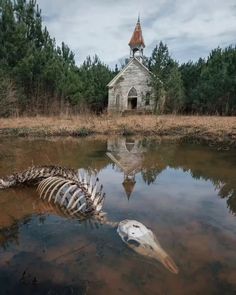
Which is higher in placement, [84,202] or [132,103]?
[132,103]

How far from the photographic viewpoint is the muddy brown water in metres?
2.19

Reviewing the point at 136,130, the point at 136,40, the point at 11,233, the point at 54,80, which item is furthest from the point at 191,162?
the point at 136,40

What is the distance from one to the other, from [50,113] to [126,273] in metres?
16.2

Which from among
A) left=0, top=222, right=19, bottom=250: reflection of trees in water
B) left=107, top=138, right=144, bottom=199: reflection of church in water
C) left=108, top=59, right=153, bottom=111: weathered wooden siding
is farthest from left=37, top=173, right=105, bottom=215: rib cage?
left=108, top=59, right=153, bottom=111: weathered wooden siding

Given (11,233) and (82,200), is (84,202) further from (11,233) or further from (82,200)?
(11,233)

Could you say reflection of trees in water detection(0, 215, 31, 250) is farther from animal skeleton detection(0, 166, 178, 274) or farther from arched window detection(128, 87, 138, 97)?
arched window detection(128, 87, 138, 97)

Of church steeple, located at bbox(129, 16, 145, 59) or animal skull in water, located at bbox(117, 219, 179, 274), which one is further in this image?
church steeple, located at bbox(129, 16, 145, 59)

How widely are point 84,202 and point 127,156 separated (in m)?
3.84

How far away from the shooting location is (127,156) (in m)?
7.43

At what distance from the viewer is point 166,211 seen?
3.65m

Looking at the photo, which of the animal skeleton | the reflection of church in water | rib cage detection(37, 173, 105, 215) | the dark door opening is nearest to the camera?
the animal skeleton

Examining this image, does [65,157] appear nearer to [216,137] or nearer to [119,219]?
[119,219]

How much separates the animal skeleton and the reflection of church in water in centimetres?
85

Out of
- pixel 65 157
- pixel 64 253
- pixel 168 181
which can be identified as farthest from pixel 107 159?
pixel 64 253
